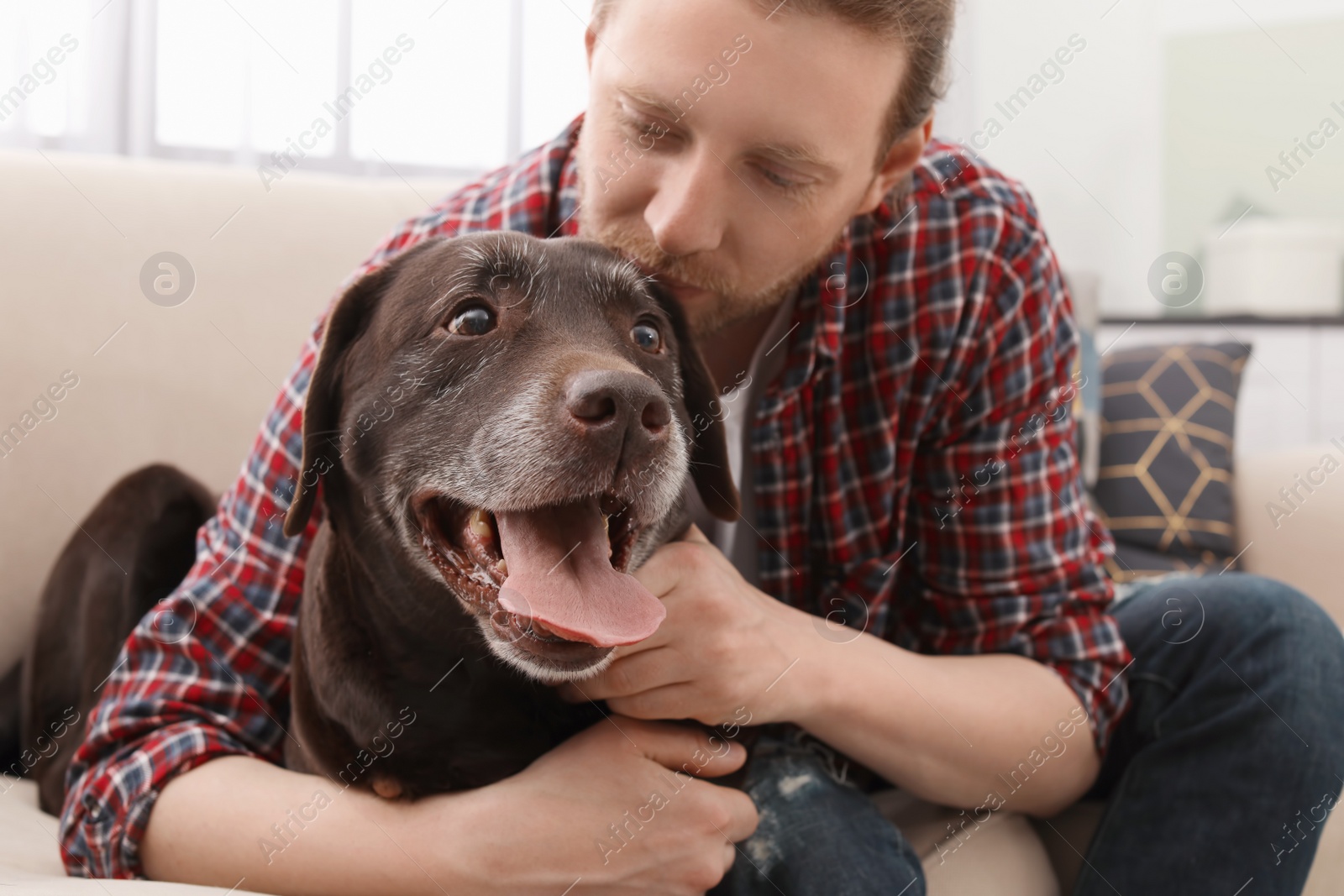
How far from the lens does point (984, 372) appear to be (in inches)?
57.6

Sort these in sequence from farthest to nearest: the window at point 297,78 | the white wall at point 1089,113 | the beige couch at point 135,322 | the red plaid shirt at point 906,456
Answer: the white wall at point 1089,113, the window at point 297,78, the beige couch at point 135,322, the red plaid shirt at point 906,456

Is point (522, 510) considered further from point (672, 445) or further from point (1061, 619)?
point (1061, 619)

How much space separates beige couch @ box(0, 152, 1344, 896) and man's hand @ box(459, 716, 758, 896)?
52 cm

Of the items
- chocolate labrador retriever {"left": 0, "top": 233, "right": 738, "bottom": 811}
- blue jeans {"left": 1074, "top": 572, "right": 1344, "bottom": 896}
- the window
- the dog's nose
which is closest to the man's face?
chocolate labrador retriever {"left": 0, "top": 233, "right": 738, "bottom": 811}

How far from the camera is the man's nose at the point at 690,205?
1.22 meters

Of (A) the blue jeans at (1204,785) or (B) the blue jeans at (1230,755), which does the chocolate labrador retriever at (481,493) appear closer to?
(A) the blue jeans at (1204,785)

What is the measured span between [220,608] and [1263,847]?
1398 mm

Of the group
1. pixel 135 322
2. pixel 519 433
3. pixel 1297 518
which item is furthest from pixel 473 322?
pixel 1297 518

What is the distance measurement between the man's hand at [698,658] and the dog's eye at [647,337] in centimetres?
23

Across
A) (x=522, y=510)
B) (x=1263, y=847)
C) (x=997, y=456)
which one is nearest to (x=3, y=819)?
(x=522, y=510)

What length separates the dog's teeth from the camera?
1.07 meters

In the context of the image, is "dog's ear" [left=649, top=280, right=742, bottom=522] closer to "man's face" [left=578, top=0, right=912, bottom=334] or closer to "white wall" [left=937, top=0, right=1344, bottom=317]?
"man's face" [left=578, top=0, right=912, bottom=334]

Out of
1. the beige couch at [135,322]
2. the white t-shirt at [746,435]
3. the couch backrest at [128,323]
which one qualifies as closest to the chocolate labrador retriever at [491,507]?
the white t-shirt at [746,435]

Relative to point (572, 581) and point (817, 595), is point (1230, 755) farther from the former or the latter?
point (572, 581)
